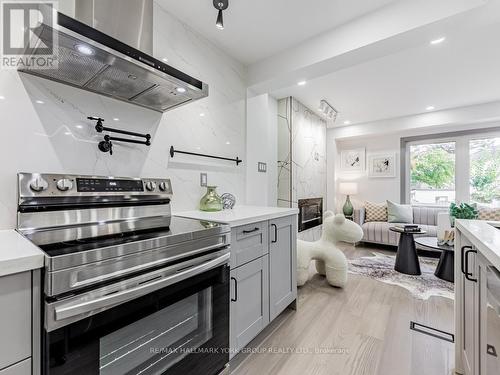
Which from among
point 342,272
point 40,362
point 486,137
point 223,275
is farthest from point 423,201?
point 40,362

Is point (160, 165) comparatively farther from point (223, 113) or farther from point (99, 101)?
point (223, 113)

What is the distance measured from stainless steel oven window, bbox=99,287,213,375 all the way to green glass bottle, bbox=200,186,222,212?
78cm

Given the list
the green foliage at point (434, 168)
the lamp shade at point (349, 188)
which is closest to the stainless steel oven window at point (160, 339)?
the lamp shade at point (349, 188)

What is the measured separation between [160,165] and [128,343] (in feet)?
3.75

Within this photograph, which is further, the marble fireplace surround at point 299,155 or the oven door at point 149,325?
the marble fireplace surround at point 299,155

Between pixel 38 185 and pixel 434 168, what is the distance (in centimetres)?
586

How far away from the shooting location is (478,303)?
1.05 m

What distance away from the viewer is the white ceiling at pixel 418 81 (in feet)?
7.75

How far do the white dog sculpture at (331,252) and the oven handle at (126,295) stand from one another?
156 cm

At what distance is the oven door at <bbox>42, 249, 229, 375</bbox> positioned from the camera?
29.1 inches

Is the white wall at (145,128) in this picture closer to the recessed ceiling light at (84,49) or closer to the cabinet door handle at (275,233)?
the recessed ceiling light at (84,49)

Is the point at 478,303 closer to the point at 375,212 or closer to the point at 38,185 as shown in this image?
the point at 38,185

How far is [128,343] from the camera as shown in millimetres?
948

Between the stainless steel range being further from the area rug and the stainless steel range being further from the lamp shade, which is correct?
the lamp shade
